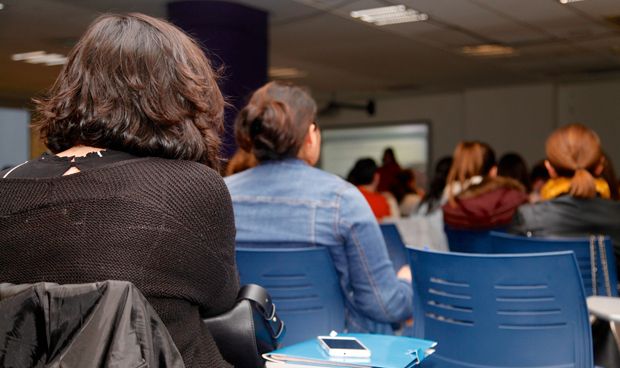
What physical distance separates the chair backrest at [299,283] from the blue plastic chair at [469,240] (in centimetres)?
181

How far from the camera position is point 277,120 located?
2.20 metres

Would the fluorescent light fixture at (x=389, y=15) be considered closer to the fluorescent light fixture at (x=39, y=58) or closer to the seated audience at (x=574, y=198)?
the seated audience at (x=574, y=198)

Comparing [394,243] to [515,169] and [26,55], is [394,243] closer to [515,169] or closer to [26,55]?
[515,169]

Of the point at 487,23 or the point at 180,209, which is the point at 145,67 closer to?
the point at 180,209

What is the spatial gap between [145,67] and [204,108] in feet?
0.41

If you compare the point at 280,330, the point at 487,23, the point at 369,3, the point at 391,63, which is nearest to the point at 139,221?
the point at 280,330

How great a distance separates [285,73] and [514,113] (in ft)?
12.6

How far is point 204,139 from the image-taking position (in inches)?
47.4

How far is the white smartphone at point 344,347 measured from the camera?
123 cm

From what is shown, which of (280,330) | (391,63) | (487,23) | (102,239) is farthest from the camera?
(391,63)

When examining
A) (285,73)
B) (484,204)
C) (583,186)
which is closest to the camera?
(583,186)

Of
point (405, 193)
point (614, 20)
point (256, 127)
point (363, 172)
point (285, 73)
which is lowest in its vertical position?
point (405, 193)

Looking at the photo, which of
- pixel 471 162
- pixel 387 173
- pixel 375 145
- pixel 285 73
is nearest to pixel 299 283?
pixel 471 162

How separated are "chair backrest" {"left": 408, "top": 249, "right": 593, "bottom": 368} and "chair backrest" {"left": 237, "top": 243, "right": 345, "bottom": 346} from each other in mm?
441
